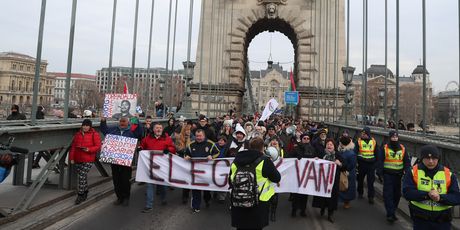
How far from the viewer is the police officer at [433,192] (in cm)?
472

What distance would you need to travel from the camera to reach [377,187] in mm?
11281

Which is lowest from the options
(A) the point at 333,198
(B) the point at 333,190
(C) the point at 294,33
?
(A) the point at 333,198

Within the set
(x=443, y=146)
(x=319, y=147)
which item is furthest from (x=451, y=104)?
(x=319, y=147)

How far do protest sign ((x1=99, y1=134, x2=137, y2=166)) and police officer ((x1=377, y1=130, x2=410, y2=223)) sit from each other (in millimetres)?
5685

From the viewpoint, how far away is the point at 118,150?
8.48 metres

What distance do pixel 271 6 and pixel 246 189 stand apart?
28.9m

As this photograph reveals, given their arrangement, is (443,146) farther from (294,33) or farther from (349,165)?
(294,33)

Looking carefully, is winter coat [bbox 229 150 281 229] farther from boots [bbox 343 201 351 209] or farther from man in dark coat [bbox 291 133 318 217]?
boots [bbox 343 201 351 209]

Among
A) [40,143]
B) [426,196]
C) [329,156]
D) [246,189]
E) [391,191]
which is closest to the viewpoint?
[426,196]

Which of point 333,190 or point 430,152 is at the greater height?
point 430,152

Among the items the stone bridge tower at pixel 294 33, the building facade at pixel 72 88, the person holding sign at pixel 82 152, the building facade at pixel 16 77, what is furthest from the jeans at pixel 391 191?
the building facade at pixel 72 88

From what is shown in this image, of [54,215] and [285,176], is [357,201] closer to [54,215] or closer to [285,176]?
[285,176]

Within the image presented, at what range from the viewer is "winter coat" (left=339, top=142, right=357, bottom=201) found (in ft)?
27.7

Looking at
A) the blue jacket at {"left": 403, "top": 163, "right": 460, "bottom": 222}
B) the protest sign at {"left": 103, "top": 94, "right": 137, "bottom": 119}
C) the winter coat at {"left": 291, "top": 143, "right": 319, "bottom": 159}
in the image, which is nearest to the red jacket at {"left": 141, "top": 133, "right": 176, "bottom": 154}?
the protest sign at {"left": 103, "top": 94, "right": 137, "bottom": 119}
